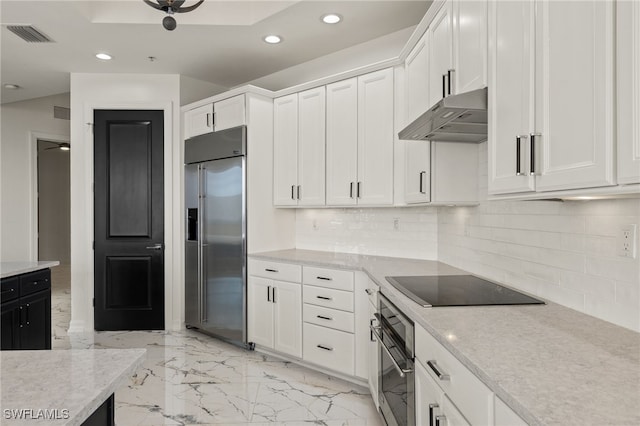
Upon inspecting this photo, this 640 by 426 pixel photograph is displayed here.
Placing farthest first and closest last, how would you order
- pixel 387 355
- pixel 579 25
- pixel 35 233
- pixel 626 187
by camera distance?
1. pixel 35 233
2. pixel 387 355
3. pixel 579 25
4. pixel 626 187

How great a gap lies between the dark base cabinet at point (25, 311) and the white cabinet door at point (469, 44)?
3179mm

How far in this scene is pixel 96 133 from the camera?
4.30 m

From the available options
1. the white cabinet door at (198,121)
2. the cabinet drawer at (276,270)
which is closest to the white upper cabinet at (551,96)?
the cabinet drawer at (276,270)

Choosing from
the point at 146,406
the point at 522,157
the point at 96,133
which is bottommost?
the point at 146,406

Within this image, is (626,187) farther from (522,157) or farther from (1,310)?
(1,310)

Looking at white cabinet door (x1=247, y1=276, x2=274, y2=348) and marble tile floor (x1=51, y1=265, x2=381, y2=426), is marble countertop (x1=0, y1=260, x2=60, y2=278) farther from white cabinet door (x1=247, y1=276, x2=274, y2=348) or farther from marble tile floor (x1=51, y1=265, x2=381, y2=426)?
white cabinet door (x1=247, y1=276, x2=274, y2=348)

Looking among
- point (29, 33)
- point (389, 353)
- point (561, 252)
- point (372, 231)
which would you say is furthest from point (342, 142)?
point (29, 33)

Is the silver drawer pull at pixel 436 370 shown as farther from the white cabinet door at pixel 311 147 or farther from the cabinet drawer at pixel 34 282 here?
the cabinet drawer at pixel 34 282

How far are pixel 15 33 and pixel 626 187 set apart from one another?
14.2ft

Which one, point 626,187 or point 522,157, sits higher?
point 522,157

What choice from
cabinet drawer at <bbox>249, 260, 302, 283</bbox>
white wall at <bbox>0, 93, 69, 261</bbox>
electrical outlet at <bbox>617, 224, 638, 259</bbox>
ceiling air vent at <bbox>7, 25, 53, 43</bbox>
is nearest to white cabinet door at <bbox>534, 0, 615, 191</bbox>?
electrical outlet at <bbox>617, 224, 638, 259</bbox>

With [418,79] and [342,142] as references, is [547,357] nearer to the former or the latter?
[418,79]

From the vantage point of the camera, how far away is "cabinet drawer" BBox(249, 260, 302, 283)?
3252 millimetres

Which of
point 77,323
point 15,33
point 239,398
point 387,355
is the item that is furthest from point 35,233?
point 387,355
